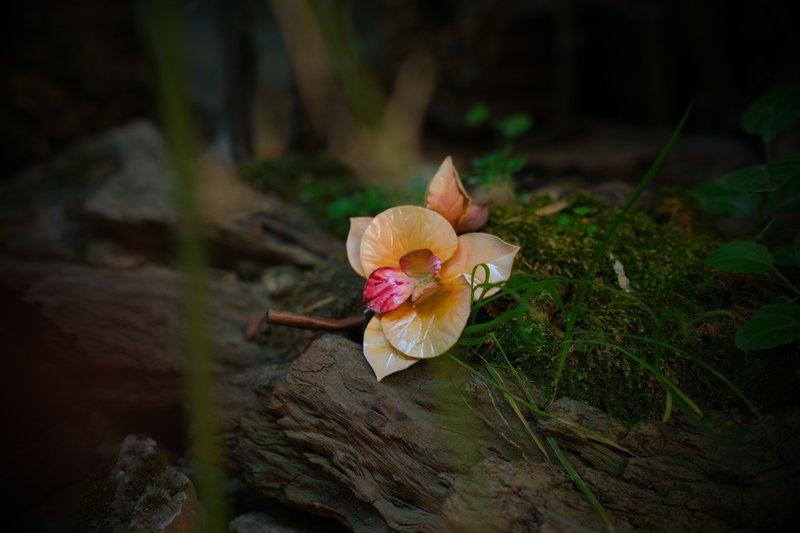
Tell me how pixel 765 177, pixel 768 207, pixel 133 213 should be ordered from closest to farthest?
pixel 765 177 < pixel 768 207 < pixel 133 213

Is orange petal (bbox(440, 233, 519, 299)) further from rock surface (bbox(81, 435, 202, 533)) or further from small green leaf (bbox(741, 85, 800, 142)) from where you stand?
small green leaf (bbox(741, 85, 800, 142))

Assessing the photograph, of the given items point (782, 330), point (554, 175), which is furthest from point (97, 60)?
point (782, 330)

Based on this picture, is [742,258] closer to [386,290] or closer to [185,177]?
[386,290]

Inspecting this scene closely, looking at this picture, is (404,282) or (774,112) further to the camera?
(774,112)

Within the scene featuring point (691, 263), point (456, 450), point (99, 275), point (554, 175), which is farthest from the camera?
point (554, 175)

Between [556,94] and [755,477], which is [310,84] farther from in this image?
[556,94]

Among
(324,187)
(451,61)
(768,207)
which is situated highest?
(451,61)

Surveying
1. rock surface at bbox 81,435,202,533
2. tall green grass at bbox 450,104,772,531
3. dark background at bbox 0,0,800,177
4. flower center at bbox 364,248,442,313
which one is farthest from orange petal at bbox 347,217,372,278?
dark background at bbox 0,0,800,177

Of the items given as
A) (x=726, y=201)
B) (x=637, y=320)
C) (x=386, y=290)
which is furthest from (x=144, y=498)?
(x=726, y=201)
